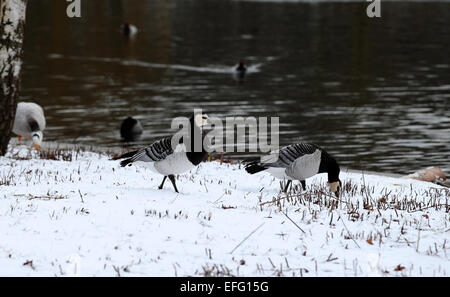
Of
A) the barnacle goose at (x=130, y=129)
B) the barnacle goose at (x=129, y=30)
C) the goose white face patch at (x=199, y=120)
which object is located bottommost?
the goose white face patch at (x=199, y=120)

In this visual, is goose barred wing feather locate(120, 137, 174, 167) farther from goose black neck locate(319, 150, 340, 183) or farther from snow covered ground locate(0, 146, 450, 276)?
goose black neck locate(319, 150, 340, 183)

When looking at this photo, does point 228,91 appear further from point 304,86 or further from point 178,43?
point 178,43

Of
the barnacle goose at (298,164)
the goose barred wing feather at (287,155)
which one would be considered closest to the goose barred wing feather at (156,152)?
the barnacle goose at (298,164)

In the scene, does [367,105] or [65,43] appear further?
[65,43]

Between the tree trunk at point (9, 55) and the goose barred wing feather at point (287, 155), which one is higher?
the tree trunk at point (9, 55)

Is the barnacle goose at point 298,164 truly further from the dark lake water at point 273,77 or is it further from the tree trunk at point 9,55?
the dark lake water at point 273,77

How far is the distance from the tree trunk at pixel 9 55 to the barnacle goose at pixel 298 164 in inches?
258

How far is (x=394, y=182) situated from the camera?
13.4 m

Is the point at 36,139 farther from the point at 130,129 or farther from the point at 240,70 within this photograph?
the point at 240,70

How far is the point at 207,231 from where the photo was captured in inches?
319

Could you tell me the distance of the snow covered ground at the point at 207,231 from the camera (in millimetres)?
6902

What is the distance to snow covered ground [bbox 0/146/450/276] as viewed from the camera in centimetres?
690
